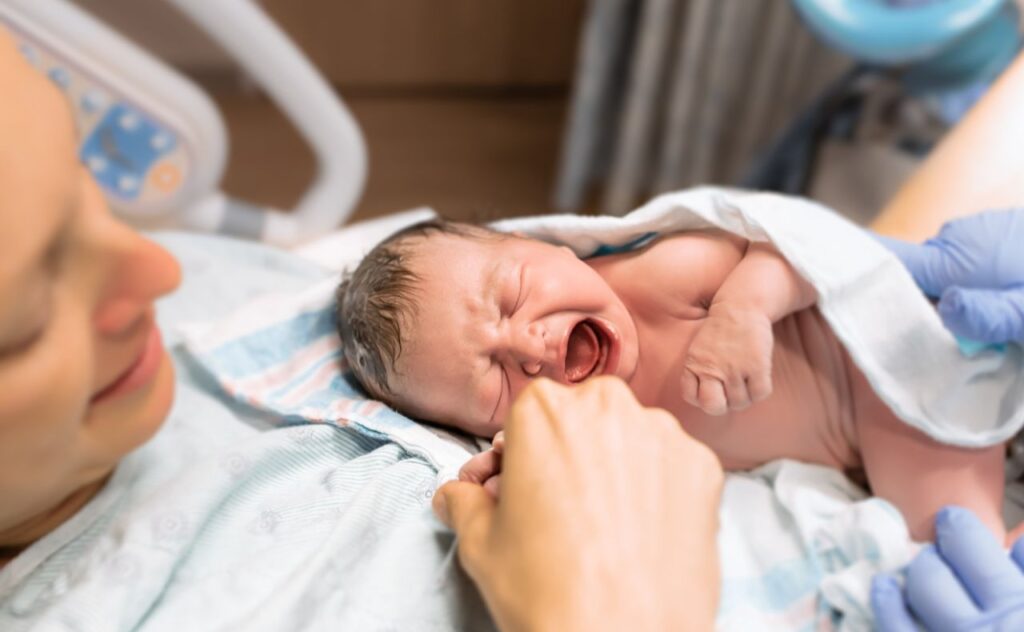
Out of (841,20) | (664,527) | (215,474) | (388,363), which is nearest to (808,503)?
(664,527)

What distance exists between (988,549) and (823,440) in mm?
194

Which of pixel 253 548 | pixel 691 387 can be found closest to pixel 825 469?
pixel 691 387

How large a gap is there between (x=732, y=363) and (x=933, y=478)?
224 mm

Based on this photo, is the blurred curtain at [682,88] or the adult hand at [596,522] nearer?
the adult hand at [596,522]

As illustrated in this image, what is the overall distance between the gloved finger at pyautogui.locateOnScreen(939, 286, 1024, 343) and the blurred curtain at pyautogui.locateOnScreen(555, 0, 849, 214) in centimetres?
128

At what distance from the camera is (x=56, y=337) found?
0.50 metres

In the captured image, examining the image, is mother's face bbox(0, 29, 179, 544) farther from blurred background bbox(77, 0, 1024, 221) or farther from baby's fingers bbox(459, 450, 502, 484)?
blurred background bbox(77, 0, 1024, 221)

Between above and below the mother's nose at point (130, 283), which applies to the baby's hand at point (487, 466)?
below

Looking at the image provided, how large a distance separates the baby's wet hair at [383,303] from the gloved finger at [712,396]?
0.97 feet

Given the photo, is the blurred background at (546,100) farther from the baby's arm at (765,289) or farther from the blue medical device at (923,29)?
the baby's arm at (765,289)

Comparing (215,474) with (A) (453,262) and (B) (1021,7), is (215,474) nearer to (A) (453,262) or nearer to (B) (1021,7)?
(A) (453,262)

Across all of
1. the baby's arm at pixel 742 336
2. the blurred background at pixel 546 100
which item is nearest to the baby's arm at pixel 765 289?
the baby's arm at pixel 742 336

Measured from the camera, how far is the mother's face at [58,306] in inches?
18.4

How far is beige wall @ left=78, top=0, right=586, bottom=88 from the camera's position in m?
2.48
